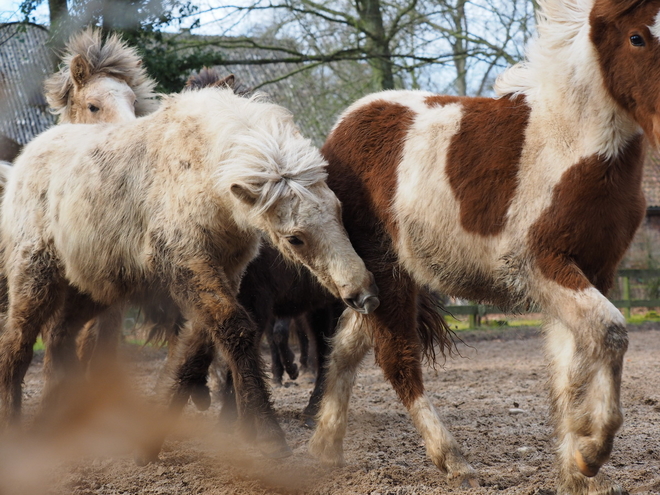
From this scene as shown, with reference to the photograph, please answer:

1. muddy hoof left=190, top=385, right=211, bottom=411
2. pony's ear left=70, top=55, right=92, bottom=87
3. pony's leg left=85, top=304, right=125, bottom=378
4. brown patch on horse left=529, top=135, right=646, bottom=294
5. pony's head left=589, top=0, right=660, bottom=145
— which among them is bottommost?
muddy hoof left=190, top=385, right=211, bottom=411

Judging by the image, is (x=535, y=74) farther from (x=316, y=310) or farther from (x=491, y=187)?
(x=316, y=310)

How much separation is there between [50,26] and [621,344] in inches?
369

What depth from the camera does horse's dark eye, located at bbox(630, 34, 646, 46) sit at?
2891 millimetres

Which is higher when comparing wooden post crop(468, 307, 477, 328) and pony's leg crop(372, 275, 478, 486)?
pony's leg crop(372, 275, 478, 486)

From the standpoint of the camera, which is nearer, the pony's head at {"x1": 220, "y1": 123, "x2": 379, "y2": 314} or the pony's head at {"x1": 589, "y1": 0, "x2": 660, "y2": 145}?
the pony's head at {"x1": 589, "y1": 0, "x2": 660, "y2": 145}

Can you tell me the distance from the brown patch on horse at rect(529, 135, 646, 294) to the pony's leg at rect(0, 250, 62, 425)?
10.2 feet

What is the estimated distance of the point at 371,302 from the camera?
352cm

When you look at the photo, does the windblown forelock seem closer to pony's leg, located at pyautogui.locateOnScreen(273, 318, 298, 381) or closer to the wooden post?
pony's leg, located at pyautogui.locateOnScreen(273, 318, 298, 381)

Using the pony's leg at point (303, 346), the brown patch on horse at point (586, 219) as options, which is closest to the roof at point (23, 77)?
the pony's leg at point (303, 346)

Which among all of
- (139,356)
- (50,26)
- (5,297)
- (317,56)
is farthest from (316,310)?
(317,56)

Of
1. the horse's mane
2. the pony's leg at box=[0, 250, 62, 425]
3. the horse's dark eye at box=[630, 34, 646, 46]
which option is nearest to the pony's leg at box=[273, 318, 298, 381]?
the horse's mane

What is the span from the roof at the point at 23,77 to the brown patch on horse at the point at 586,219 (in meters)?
5.79

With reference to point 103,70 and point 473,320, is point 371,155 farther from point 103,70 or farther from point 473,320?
point 473,320

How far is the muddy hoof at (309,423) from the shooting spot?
573cm
